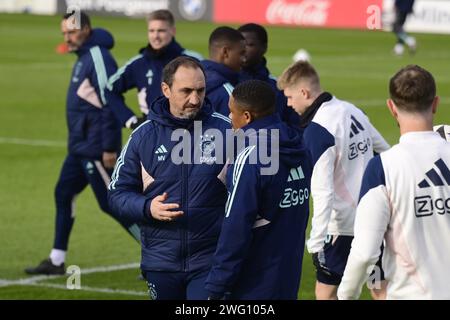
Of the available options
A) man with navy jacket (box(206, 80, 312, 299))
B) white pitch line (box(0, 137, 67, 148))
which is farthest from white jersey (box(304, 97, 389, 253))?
white pitch line (box(0, 137, 67, 148))

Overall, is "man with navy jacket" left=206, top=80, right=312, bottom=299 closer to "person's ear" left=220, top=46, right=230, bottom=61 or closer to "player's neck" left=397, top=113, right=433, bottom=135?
"player's neck" left=397, top=113, right=433, bottom=135

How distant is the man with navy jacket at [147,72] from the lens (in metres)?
12.2

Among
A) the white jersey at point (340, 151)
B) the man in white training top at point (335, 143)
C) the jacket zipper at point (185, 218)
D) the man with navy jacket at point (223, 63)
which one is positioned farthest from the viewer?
the man with navy jacket at point (223, 63)

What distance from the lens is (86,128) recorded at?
12.5 m

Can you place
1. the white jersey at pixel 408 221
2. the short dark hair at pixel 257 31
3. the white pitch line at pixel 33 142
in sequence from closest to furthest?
the white jersey at pixel 408 221 < the short dark hair at pixel 257 31 < the white pitch line at pixel 33 142

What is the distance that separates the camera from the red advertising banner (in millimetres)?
47125

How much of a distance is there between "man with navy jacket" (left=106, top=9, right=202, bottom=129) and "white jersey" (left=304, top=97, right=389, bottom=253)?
3.07 m

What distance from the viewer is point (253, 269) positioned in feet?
23.7

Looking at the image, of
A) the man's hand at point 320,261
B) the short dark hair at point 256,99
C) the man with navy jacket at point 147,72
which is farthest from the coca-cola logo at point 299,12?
the short dark hair at point 256,99

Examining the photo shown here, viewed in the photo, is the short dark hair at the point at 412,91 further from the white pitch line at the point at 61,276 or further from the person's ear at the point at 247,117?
the white pitch line at the point at 61,276

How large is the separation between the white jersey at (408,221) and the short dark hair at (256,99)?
1211 mm

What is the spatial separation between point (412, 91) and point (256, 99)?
1.36 meters

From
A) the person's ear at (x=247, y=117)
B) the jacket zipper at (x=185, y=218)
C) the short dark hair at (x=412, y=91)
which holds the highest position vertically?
the short dark hair at (x=412, y=91)

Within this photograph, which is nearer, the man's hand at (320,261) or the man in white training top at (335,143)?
the man's hand at (320,261)
